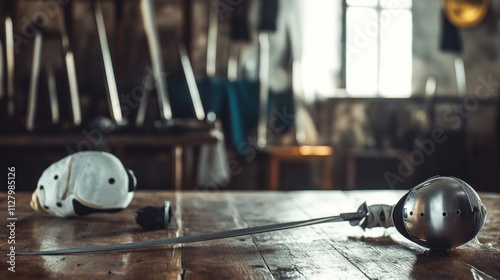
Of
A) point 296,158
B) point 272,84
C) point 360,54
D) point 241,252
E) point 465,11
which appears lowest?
point 296,158

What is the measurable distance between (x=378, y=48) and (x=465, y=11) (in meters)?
0.87

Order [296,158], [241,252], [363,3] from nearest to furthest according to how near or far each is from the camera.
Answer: [241,252]
[296,158]
[363,3]

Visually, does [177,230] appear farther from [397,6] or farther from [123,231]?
A: [397,6]

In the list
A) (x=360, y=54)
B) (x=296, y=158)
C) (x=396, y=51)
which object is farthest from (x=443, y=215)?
(x=396, y=51)

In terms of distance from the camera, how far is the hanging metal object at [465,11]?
217 inches

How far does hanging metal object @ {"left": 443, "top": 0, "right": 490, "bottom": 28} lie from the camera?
18.1 feet

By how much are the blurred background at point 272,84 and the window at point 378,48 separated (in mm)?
13

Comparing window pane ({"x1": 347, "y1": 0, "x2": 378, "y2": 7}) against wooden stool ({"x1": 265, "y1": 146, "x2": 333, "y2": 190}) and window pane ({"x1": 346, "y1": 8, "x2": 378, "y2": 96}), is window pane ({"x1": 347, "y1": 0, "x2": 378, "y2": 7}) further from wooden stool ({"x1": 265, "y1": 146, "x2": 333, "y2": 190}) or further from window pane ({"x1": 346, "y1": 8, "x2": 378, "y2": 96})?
wooden stool ({"x1": 265, "y1": 146, "x2": 333, "y2": 190})

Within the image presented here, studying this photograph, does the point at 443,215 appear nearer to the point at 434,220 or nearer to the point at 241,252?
the point at 434,220

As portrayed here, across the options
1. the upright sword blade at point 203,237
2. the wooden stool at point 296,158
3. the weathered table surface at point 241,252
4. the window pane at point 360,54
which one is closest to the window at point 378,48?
the window pane at point 360,54

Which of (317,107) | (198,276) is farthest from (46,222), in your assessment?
(317,107)

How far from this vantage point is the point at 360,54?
5.51 meters

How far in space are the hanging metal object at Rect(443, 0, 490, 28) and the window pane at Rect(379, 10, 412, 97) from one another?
35 cm

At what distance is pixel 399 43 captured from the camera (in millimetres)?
5602
